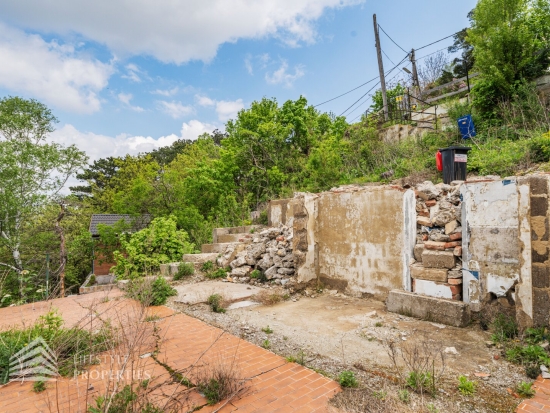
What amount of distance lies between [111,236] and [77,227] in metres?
7.18

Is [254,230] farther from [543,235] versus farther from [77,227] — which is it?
[77,227]

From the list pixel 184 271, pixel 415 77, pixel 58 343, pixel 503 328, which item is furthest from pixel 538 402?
pixel 415 77

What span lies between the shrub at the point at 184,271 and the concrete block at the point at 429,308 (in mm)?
4748

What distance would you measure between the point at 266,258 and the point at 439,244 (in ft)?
12.1

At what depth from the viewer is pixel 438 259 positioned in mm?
4406

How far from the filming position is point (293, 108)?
15961 mm

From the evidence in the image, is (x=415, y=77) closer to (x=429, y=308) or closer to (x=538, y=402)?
(x=429, y=308)

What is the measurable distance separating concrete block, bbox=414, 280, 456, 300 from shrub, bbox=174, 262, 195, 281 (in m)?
5.11

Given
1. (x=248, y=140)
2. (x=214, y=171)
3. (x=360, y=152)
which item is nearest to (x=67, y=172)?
(x=214, y=171)

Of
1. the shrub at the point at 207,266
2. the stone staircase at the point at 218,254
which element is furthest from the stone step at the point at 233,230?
the shrub at the point at 207,266

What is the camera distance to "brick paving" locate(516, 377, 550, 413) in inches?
88.4

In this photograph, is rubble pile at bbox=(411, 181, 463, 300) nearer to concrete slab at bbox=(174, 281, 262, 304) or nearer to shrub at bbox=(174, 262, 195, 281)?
concrete slab at bbox=(174, 281, 262, 304)

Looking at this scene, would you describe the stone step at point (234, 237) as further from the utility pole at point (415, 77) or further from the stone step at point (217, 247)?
the utility pole at point (415, 77)

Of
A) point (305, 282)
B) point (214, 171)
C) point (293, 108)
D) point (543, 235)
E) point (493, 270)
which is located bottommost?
point (305, 282)
